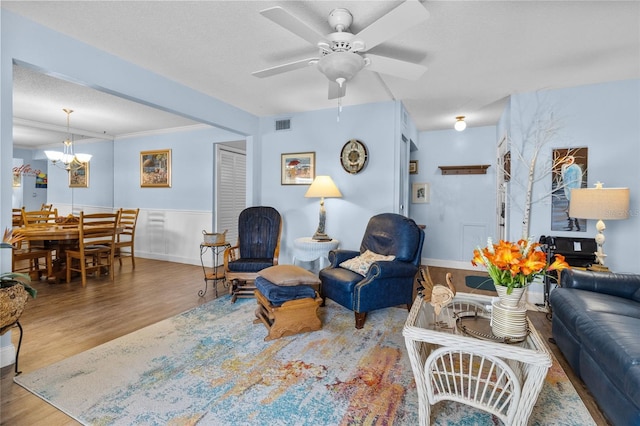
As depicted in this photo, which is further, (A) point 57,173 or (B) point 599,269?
(A) point 57,173

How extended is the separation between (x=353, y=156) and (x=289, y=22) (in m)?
2.54

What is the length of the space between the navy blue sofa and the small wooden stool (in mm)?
1857

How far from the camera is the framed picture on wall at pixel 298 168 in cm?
451

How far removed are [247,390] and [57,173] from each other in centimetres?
812

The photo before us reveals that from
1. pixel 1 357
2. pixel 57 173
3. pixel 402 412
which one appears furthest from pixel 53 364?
pixel 57 173

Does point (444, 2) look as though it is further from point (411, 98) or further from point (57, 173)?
point (57, 173)

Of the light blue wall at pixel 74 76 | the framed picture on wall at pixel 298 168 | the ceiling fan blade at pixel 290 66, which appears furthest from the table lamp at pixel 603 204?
the light blue wall at pixel 74 76

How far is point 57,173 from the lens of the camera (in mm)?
7336

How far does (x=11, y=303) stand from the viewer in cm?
192

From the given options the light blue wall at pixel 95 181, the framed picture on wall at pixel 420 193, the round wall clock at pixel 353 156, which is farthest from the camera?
the light blue wall at pixel 95 181

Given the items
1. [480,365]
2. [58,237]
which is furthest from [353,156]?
[58,237]

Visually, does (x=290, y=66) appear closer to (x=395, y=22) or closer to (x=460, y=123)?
(x=395, y=22)

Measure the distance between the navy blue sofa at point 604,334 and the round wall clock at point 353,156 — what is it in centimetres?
244

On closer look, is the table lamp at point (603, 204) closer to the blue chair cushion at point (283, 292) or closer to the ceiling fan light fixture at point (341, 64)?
the ceiling fan light fixture at point (341, 64)
